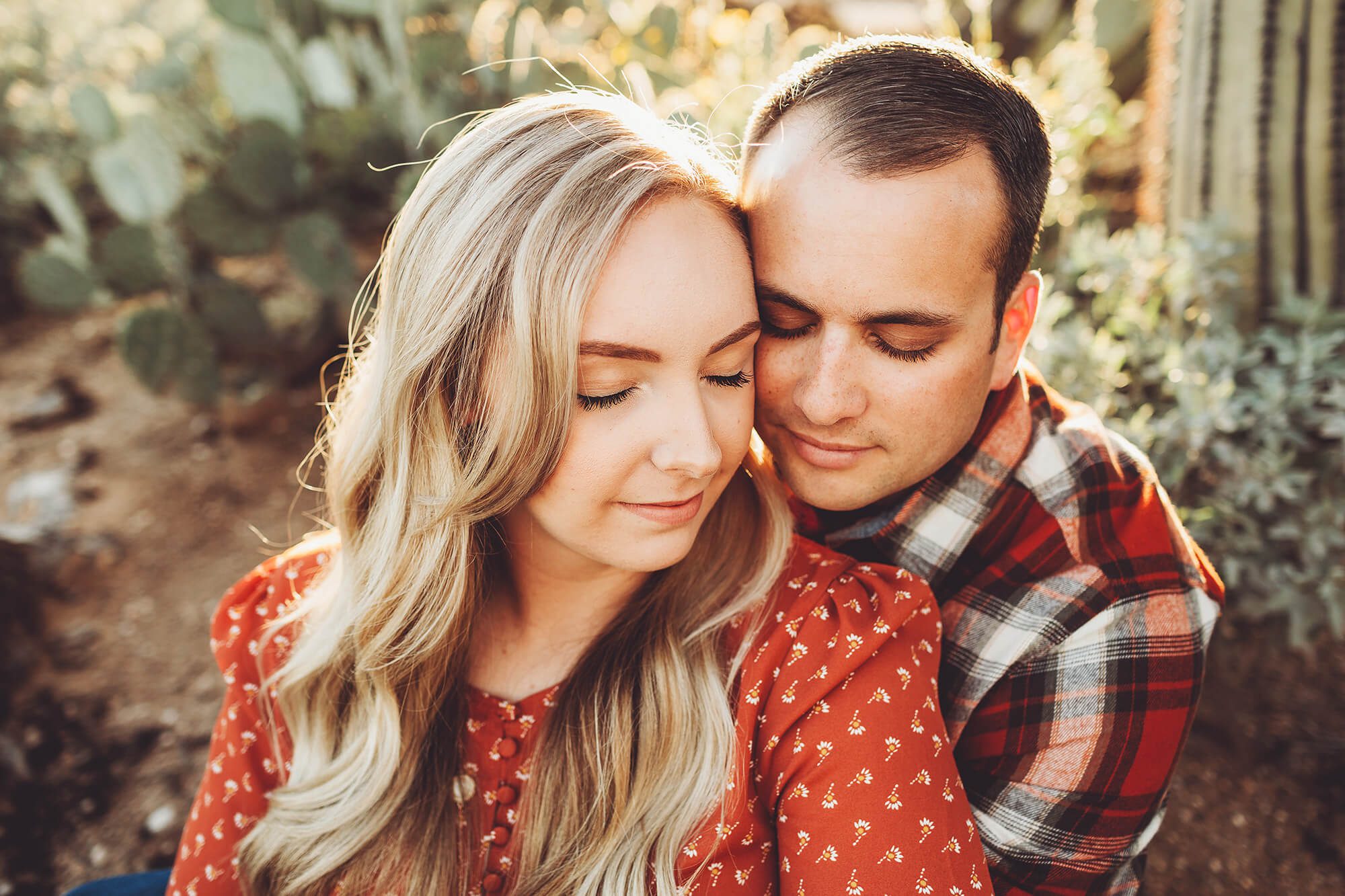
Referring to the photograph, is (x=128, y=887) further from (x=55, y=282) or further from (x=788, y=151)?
(x=55, y=282)

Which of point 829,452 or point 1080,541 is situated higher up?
point 829,452

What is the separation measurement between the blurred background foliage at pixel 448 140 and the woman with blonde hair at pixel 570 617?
4.78 feet

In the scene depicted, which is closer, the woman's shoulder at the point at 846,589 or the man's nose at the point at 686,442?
the man's nose at the point at 686,442

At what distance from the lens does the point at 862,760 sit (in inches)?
56.0

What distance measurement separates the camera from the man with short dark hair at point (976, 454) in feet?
5.48

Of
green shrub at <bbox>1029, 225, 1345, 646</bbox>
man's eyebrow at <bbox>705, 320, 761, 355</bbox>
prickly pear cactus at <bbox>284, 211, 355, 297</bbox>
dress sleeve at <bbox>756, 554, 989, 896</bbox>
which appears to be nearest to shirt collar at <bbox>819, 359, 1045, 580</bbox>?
dress sleeve at <bbox>756, 554, 989, 896</bbox>

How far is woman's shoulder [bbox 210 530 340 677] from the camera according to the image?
1.87 metres

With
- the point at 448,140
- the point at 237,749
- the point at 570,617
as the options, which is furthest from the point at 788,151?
the point at 448,140

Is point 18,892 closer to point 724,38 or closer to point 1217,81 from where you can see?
point 1217,81

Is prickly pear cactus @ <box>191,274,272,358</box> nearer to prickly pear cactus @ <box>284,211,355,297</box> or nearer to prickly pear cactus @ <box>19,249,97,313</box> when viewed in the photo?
prickly pear cactus @ <box>284,211,355,297</box>

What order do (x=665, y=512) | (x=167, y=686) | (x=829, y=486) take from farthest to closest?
(x=167, y=686)
(x=829, y=486)
(x=665, y=512)

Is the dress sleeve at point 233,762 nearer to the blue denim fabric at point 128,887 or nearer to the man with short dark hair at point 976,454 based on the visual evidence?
the blue denim fabric at point 128,887

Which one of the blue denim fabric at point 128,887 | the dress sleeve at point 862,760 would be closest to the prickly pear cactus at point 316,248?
the blue denim fabric at point 128,887

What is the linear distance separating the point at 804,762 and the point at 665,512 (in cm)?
47
